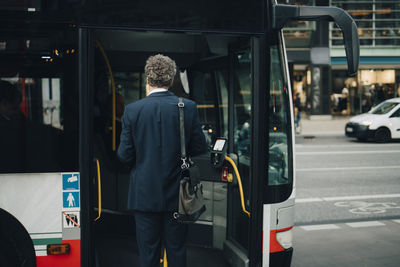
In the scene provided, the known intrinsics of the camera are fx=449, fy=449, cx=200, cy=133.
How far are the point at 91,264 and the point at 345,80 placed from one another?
2833 centimetres

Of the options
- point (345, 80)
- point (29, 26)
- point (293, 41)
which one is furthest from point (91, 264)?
point (345, 80)

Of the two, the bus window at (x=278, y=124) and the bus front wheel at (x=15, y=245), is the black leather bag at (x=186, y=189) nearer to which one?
the bus window at (x=278, y=124)

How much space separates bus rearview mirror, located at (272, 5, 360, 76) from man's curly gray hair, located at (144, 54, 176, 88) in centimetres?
102

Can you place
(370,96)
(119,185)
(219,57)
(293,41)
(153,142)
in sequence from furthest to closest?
(370,96) → (293,41) → (119,185) → (219,57) → (153,142)

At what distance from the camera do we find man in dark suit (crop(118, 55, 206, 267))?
313 centimetres

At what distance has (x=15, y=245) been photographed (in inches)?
130

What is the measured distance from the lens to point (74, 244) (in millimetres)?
3389

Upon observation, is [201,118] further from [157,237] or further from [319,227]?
[319,227]

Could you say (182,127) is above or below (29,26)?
below

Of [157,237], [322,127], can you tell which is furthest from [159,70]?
[322,127]

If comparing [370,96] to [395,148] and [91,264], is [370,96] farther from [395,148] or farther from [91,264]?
[91,264]

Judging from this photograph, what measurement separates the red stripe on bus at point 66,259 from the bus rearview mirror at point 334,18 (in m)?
2.31

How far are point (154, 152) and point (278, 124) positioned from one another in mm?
1268

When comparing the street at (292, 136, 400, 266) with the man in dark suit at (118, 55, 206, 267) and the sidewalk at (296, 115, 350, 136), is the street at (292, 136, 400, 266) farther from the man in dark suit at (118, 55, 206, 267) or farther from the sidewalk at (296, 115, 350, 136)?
the sidewalk at (296, 115, 350, 136)
